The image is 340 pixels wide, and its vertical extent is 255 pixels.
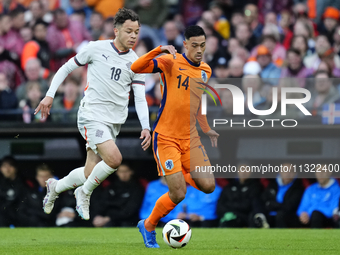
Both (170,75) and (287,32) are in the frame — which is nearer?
(170,75)

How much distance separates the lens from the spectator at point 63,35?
12.4 m

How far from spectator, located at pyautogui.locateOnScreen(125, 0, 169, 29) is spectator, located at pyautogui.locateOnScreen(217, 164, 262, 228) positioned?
4.51 meters

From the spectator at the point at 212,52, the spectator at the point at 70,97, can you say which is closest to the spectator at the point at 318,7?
the spectator at the point at 212,52

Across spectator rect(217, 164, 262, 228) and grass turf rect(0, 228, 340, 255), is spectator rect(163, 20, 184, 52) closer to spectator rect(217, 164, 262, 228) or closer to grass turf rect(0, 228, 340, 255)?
spectator rect(217, 164, 262, 228)

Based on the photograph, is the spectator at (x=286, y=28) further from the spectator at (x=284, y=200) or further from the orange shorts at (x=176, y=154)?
the orange shorts at (x=176, y=154)

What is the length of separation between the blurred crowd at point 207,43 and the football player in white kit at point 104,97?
116 inches

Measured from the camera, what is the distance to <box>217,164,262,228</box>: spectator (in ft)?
33.0

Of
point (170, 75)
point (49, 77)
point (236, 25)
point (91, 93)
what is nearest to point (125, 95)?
point (91, 93)

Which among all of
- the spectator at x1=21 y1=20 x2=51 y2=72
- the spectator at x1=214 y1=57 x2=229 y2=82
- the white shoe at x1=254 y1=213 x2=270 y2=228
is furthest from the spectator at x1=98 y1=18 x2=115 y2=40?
the white shoe at x1=254 y1=213 x2=270 y2=228

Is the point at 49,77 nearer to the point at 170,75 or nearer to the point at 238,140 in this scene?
the point at 238,140

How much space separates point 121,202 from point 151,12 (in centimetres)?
483

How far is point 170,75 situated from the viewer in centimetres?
648

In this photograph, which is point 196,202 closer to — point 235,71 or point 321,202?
point 321,202

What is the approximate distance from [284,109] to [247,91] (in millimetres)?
802
